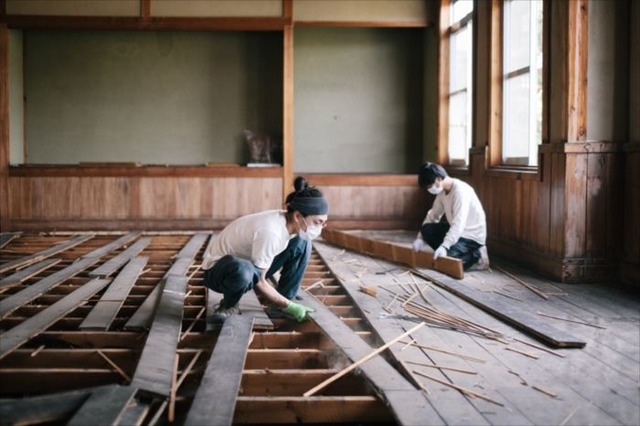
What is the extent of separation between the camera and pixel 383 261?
644 cm

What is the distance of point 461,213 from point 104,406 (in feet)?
12.0

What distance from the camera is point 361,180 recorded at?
8812 mm

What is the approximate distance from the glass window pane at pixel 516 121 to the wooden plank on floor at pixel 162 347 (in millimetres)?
3496

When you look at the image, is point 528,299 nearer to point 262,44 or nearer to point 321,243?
point 321,243

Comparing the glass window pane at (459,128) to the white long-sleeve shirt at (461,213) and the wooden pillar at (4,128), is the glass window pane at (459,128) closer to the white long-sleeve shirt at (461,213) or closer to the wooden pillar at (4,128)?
the white long-sleeve shirt at (461,213)

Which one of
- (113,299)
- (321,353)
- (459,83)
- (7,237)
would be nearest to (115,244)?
(7,237)

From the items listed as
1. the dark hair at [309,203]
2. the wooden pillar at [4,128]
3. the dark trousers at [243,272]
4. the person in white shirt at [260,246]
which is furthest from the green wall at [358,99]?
the dark hair at [309,203]

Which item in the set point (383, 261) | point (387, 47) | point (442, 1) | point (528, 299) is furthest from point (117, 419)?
point (387, 47)

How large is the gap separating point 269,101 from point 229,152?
2.83 ft

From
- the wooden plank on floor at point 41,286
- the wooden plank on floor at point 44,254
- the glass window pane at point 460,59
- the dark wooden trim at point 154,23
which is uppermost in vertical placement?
the dark wooden trim at point 154,23

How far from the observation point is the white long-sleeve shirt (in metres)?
5.59

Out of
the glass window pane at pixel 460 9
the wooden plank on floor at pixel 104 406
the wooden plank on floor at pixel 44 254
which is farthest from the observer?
the glass window pane at pixel 460 9

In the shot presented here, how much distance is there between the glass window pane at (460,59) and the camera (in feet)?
26.8

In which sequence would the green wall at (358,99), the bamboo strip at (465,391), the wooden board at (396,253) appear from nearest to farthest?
the bamboo strip at (465,391) < the wooden board at (396,253) < the green wall at (358,99)
